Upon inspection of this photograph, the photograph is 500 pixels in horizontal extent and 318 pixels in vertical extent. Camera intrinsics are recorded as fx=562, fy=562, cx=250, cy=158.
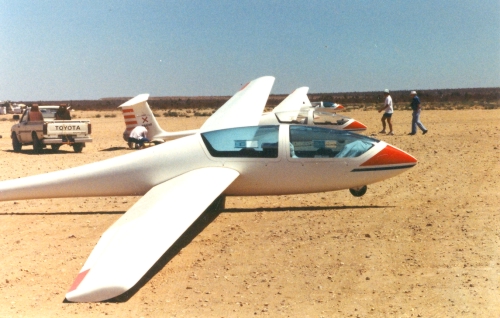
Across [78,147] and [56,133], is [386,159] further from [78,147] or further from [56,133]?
[78,147]

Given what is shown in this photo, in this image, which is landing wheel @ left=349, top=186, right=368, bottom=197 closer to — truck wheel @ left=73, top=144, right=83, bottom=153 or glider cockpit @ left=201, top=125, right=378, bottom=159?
glider cockpit @ left=201, top=125, right=378, bottom=159

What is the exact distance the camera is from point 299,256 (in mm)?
7254

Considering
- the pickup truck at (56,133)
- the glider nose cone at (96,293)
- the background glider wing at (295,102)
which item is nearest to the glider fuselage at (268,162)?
the glider nose cone at (96,293)

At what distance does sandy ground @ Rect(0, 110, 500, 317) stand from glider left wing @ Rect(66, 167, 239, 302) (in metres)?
0.30

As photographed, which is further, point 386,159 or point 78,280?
point 386,159

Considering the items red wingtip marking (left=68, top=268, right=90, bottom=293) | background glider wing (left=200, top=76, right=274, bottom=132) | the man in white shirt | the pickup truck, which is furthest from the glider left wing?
the pickup truck

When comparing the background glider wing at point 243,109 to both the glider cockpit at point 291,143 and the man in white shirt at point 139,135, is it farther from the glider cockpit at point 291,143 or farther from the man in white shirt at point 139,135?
the man in white shirt at point 139,135

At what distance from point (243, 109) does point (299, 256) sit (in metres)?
8.71

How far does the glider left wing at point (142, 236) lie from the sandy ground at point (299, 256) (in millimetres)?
302

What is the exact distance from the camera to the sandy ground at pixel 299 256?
5.66 m

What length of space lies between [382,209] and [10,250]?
600cm

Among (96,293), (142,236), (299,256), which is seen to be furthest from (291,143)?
(96,293)

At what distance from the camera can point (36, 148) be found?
71.2ft

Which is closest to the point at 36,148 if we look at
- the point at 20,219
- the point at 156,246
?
the point at 20,219
